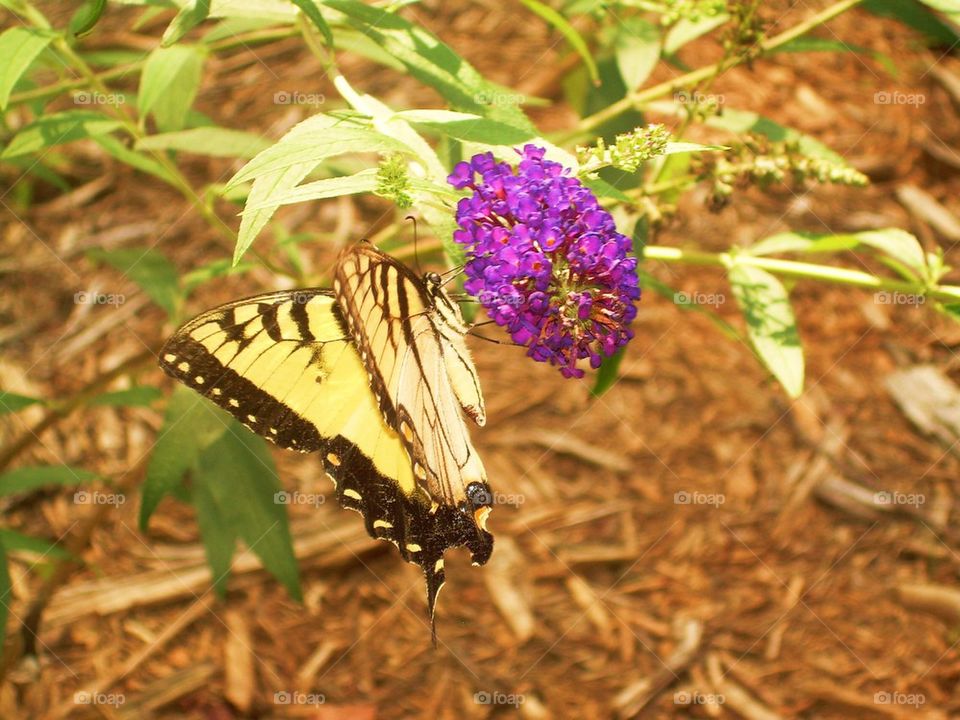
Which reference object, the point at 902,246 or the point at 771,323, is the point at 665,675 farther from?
the point at 902,246

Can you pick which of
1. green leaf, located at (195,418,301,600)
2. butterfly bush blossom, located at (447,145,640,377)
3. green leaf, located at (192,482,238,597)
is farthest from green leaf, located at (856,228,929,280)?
green leaf, located at (192,482,238,597)

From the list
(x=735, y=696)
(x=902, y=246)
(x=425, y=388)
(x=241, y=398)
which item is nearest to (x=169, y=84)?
(x=241, y=398)

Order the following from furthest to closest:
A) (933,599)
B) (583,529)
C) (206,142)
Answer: (583,529) < (933,599) < (206,142)

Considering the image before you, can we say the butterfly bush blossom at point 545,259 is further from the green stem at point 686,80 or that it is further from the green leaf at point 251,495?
the green leaf at point 251,495

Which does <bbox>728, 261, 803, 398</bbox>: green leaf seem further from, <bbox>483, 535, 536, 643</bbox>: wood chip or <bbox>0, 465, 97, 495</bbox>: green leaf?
<bbox>0, 465, 97, 495</bbox>: green leaf

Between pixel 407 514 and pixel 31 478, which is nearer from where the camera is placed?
pixel 407 514

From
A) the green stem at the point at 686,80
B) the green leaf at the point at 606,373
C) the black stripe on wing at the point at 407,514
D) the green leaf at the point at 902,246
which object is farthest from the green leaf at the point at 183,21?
the green leaf at the point at 902,246

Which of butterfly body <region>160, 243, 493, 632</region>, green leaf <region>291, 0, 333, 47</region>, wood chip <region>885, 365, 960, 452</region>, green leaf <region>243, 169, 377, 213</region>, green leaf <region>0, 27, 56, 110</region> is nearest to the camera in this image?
green leaf <region>243, 169, 377, 213</region>
